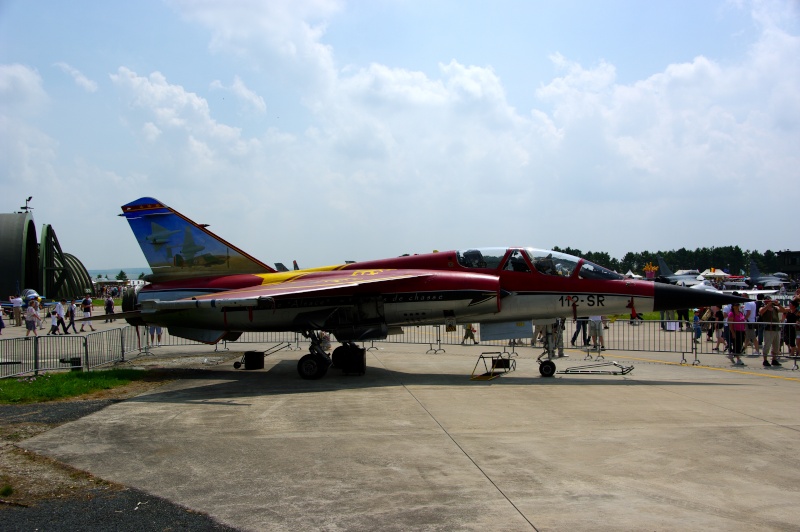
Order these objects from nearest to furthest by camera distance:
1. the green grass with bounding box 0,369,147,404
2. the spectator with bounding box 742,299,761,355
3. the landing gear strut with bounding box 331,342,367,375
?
the green grass with bounding box 0,369,147,404, the landing gear strut with bounding box 331,342,367,375, the spectator with bounding box 742,299,761,355

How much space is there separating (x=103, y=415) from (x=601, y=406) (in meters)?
7.44

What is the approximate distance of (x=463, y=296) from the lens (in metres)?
13.3

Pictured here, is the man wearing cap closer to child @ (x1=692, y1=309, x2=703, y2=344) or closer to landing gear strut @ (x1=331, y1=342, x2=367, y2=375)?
child @ (x1=692, y1=309, x2=703, y2=344)

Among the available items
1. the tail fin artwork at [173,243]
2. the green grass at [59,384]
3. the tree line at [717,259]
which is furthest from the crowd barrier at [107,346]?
the tree line at [717,259]

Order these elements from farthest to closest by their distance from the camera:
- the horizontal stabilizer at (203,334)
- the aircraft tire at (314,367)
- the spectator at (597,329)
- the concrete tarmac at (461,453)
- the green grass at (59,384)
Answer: the spectator at (597,329) < the horizontal stabilizer at (203,334) < the aircraft tire at (314,367) < the green grass at (59,384) < the concrete tarmac at (461,453)

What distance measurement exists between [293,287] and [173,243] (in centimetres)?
381

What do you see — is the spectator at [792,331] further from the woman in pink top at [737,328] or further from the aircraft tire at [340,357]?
the aircraft tire at [340,357]

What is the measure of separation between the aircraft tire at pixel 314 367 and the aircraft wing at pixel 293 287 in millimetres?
1508

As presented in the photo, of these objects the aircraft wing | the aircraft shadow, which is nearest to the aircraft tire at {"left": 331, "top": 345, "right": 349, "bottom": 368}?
the aircraft shadow

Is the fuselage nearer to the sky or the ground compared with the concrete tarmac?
nearer to the sky

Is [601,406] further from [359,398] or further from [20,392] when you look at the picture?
[20,392]

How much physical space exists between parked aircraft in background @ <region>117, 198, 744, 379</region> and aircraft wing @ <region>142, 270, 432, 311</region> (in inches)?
1.3

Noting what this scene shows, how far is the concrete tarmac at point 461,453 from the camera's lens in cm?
530

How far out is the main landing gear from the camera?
13570mm
